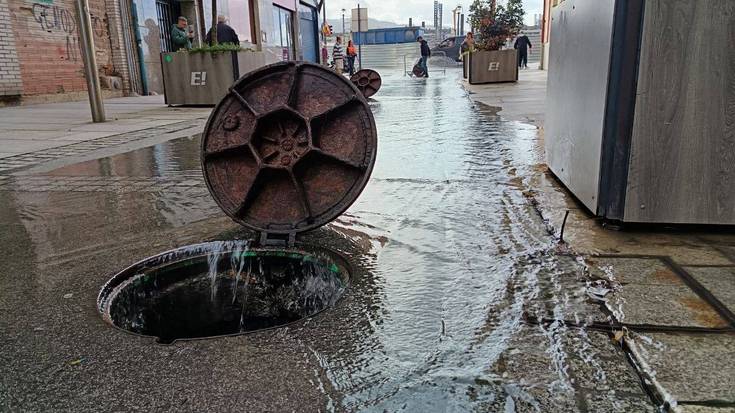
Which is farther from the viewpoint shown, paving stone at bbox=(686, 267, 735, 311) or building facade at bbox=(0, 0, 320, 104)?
building facade at bbox=(0, 0, 320, 104)

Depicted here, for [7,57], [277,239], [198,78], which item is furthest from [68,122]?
[277,239]

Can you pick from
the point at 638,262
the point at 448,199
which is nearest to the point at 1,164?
the point at 448,199

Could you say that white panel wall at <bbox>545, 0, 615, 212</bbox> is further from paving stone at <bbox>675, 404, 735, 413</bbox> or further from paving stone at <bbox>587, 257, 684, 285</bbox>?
paving stone at <bbox>675, 404, 735, 413</bbox>

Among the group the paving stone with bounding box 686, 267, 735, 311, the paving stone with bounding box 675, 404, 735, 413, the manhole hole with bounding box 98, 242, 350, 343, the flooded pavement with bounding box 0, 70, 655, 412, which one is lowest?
the manhole hole with bounding box 98, 242, 350, 343

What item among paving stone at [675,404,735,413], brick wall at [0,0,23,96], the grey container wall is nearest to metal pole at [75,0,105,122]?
brick wall at [0,0,23,96]

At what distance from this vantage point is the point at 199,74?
1216 centimetres

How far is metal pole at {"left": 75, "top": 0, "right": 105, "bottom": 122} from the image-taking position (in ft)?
28.3

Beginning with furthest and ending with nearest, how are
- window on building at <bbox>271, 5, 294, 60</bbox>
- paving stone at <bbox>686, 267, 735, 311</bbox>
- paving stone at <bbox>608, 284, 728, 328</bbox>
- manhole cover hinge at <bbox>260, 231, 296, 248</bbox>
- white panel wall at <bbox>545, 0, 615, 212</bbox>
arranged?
window on building at <bbox>271, 5, 294, 60</bbox> < white panel wall at <bbox>545, 0, 615, 212</bbox> < manhole cover hinge at <bbox>260, 231, 296, 248</bbox> < paving stone at <bbox>686, 267, 735, 311</bbox> < paving stone at <bbox>608, 284, 728, 328</bbox>

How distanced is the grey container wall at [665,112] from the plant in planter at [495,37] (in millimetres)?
15763

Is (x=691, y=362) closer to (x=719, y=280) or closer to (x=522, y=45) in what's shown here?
(x=719, y=280)

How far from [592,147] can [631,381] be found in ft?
6.26

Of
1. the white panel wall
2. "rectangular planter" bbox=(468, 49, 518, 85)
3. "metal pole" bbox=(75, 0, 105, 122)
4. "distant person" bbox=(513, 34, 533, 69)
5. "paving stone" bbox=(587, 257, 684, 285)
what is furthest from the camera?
"distant person" bbox=(513, 34, 533, 69)

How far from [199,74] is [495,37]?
1028 cm

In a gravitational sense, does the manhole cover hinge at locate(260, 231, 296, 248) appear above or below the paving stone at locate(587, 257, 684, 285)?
above
